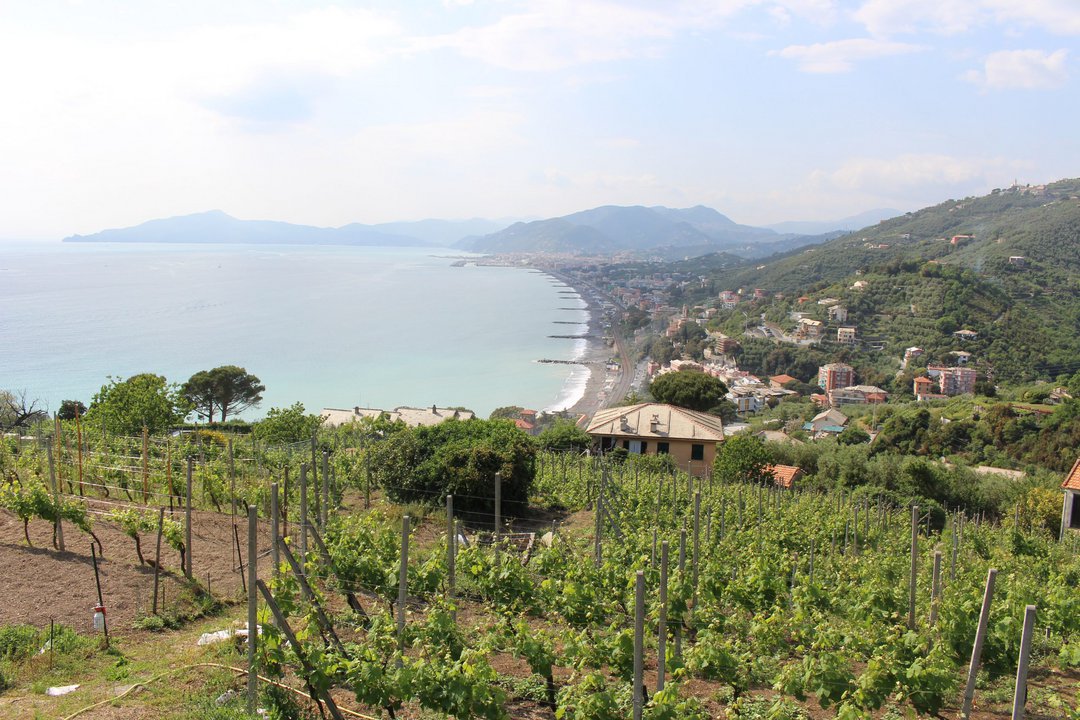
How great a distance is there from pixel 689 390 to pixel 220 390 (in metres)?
24.1

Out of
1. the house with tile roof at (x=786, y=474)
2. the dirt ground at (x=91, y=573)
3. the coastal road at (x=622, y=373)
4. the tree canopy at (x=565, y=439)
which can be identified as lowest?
the coastal road at (x=622, y=373)

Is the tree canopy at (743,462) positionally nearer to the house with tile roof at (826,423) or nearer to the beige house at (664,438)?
the beige house at (664,438)

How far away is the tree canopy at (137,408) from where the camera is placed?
1967cm

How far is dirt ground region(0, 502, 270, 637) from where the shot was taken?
6.86m

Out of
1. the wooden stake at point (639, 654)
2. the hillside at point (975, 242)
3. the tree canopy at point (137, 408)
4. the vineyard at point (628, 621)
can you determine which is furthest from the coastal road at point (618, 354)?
the wooden stake at point (639, 654)

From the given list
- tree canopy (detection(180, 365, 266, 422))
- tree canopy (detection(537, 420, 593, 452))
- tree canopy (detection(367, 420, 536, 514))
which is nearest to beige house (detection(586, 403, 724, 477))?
tree canopy (detection(537, 420, 593, 452))

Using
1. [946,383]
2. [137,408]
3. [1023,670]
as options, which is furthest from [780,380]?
[1023,670]

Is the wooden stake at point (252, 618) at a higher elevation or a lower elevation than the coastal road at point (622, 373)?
higher

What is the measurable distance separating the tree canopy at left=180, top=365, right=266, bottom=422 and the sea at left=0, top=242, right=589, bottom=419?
12.5 ft

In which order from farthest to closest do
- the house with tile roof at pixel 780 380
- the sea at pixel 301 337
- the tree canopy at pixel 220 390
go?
the house with tile roof at pixel 780 380, the sea at pixel 301 337, the tree canopy at pixel 220 390

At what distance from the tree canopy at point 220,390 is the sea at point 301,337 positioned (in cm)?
382

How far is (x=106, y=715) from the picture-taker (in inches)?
195

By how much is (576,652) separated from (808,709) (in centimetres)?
197

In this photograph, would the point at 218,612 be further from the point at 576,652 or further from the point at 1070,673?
the point at 1070,673
